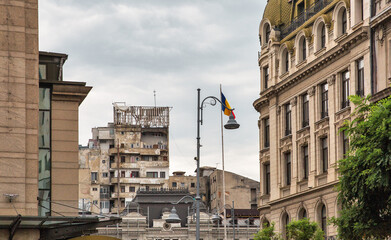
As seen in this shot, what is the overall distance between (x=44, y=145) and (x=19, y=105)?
5.99 meters

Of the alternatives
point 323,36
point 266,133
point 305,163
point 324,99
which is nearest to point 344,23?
point 323,36

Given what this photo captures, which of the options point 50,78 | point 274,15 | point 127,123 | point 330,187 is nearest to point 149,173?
point 127,123

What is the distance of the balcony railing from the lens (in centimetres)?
5868

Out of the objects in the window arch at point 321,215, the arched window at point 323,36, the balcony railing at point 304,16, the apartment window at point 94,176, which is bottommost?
the window arch at point 321,215

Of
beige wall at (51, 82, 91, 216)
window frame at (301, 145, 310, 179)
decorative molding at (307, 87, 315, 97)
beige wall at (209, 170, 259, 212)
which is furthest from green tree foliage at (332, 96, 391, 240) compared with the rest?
beige wall at (209, 170, 259, 212)

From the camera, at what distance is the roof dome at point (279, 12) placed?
6450 centimetres

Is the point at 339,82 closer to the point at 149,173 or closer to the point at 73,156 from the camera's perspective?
the point at 73,156

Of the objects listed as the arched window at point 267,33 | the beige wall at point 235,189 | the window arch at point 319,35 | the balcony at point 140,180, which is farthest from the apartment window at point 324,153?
the balcony at point 140,180

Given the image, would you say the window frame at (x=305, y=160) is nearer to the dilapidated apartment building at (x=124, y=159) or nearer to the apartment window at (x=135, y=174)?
the dilapidated apartment building at (x=124, y=159)

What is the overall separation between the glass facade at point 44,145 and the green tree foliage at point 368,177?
1095cm

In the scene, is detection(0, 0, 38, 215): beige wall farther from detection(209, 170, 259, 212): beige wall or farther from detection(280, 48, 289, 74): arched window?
detection(209, 170, 259, 212): beige wall

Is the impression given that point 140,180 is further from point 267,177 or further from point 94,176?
point 267,177

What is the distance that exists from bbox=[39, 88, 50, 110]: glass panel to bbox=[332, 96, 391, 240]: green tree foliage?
11008 millimetres

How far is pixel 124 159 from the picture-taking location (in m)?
158
